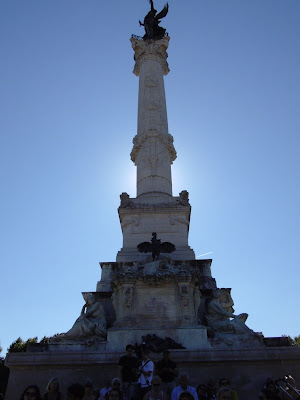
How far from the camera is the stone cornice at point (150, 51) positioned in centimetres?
2484

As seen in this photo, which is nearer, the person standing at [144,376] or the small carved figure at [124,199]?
the person standing at [144,376]

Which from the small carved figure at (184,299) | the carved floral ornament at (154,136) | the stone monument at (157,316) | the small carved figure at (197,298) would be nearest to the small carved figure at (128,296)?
the stone monument at (157,316)

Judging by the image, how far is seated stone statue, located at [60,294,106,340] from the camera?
13038mm

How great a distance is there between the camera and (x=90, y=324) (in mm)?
13250

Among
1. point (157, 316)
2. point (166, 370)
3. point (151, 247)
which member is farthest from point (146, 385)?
point (151, 247)

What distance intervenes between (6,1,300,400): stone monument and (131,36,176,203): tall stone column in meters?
0.08

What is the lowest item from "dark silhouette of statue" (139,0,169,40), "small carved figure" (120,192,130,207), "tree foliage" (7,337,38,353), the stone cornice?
"tree foliage" (7,337,38,353)

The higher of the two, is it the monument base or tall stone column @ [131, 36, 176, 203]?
tall stone column @ [131, 36, 176, 203]

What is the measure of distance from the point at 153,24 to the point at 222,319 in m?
21.8

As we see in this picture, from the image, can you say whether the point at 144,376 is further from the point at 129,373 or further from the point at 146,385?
the point at 129,373

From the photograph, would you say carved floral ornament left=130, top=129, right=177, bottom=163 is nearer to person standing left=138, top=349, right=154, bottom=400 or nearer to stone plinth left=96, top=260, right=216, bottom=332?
stone plinth left=96, top=260, right=216, bottom=332

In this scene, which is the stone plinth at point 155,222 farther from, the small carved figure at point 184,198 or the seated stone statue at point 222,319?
the seated stone statue at point 222,319

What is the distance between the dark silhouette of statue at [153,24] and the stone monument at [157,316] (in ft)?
35.3

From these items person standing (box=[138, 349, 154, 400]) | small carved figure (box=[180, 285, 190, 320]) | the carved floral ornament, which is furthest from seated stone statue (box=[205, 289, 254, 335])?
the carved floral ornament
